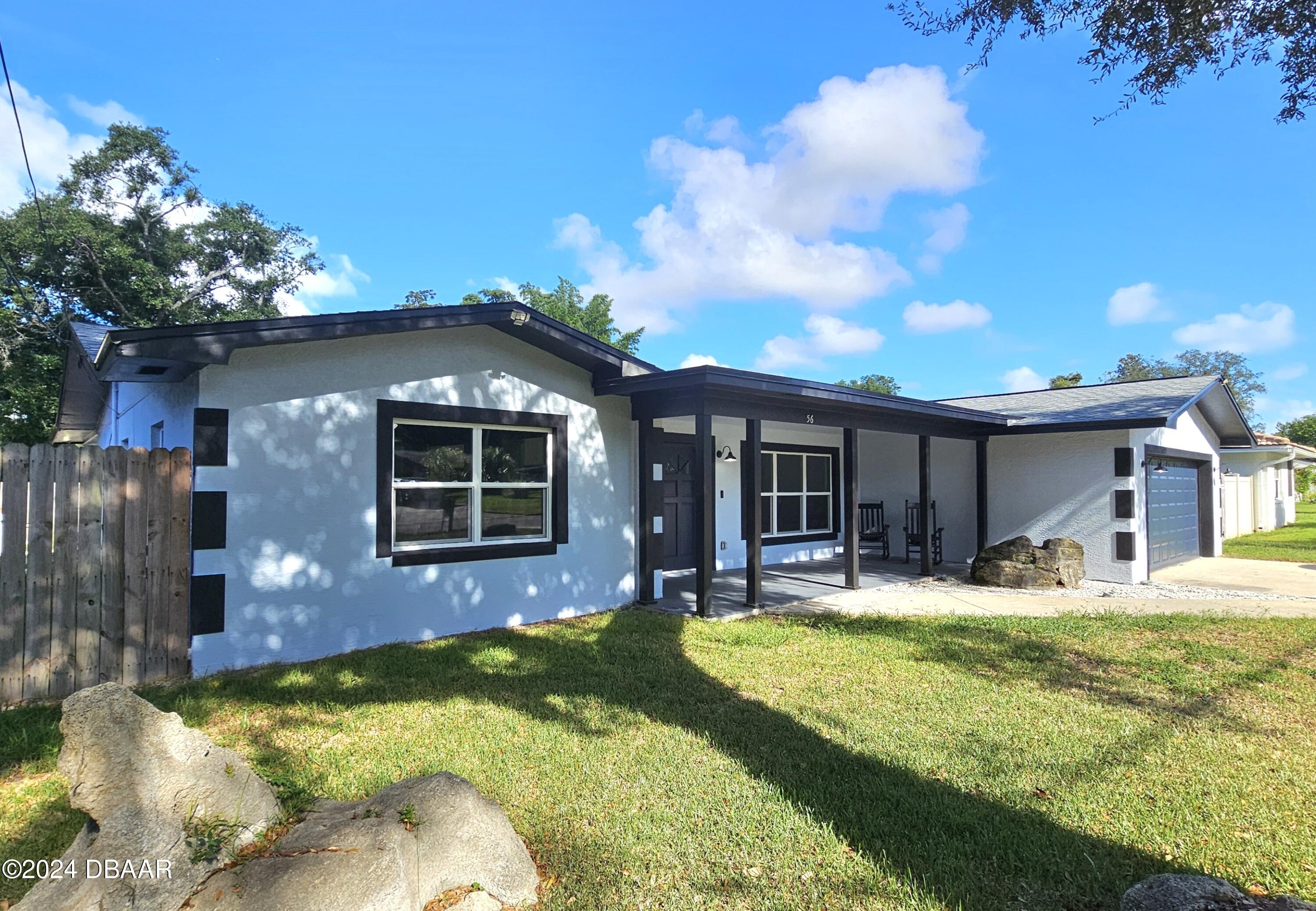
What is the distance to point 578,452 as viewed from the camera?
765 centimetres

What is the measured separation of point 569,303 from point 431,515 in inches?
1225

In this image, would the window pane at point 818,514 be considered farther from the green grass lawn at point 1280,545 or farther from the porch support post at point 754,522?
the green grass lawn at point 1280,545

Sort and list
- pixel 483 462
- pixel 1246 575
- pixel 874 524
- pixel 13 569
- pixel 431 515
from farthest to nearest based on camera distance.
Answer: pixel 874 524
pixel 1246 575
pixel 483 462
pixel 431 515
pixel 13 569

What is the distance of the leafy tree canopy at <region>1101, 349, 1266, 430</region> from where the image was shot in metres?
55.5

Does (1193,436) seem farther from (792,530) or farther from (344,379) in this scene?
(344,379)

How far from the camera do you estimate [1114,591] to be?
957 centimetres

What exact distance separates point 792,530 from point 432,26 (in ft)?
32.6

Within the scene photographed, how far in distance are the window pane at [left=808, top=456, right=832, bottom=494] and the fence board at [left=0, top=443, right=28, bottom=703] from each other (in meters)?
11.1

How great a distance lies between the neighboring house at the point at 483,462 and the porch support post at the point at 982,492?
4cm

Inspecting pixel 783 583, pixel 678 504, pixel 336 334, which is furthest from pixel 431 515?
pixel 783 583

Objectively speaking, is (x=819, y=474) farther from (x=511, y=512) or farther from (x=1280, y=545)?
(x=1280, y=545)

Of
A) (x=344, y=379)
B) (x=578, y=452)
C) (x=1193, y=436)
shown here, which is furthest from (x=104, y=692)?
(x=1193, y=436)

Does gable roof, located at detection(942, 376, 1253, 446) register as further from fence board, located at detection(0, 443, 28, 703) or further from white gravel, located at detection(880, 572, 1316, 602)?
fence board, located at detection(0, 443, 28, 703)

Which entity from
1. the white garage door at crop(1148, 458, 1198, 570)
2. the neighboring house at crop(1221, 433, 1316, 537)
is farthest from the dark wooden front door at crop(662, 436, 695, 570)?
the neighboring house at crop(1221, 433, 1316, 537)
